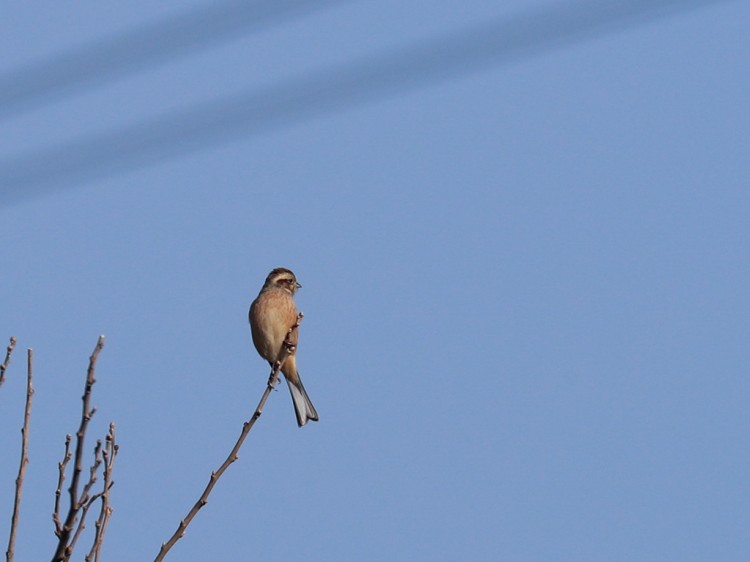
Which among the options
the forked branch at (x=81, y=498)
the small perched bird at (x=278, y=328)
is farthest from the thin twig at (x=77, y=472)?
the small perched bird at (x=278, y=328)

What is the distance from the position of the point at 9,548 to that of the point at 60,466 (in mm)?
460

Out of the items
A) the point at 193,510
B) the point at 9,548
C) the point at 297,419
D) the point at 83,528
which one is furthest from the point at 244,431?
the point at 297,419

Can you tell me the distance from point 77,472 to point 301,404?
15.0 feet

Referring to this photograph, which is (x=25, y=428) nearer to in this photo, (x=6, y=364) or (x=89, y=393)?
(x=89, y=393)

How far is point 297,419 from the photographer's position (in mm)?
7957

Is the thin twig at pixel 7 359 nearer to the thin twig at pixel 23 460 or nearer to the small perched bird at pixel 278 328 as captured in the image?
the thin twig at pixel 23 460

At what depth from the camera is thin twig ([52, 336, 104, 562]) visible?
3.38 meters

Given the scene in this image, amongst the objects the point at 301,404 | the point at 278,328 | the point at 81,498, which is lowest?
the point at 81,498

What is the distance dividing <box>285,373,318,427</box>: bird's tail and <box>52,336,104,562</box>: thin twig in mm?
4411

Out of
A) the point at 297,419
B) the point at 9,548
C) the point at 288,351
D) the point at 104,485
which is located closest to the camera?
the point at 9,548

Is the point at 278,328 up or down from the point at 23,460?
up

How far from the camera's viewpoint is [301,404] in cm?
809

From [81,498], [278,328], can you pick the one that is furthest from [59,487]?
[278,328]

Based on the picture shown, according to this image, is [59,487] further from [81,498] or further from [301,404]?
[301,404]
